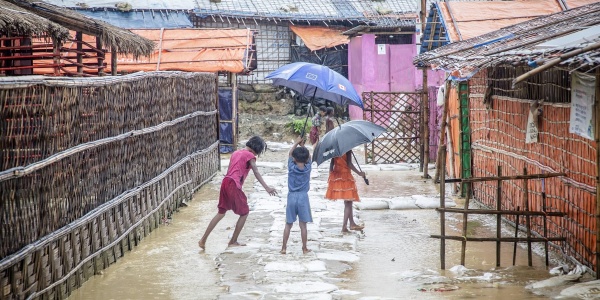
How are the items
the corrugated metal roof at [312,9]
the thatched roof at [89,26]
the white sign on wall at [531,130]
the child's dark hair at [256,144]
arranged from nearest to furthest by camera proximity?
the child's dark hair at [256,144] → the white sign on wall at [531,130] → the thatched roof at [89,26] → the corrugated metal roof at [312,9]

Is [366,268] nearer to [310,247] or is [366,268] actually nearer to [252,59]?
[310,247]

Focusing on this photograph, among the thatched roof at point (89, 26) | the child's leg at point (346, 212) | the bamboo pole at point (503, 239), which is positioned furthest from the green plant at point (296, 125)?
the bamboo pole at point (503, 239)

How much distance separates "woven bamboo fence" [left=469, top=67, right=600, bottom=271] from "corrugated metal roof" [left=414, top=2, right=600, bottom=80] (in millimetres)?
496

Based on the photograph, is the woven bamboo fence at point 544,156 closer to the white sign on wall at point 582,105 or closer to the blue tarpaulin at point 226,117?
the white sign on wall at point 582,105

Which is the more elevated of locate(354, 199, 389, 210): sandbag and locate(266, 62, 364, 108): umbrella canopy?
locate(266, 62, 364, 108): umbrella canopy

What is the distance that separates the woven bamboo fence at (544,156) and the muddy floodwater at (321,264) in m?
0.49

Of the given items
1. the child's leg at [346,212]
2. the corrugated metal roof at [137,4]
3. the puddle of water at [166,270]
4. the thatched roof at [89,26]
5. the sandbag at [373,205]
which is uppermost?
the corrugated metal roof at [137,4]

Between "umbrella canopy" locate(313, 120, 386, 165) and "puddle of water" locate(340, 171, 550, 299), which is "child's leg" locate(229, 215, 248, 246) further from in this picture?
"puddle of water" locate(340, 171, 550, 299)

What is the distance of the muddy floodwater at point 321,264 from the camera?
7.15 metres

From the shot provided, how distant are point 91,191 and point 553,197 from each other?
5.06 meters

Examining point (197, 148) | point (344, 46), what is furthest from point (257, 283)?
point (344, 46)

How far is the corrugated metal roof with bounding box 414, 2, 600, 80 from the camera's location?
6.40 metres

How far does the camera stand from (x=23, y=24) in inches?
444

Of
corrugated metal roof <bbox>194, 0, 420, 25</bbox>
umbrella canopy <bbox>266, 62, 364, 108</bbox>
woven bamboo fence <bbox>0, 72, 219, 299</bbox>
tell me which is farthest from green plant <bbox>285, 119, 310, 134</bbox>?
umbrella canopy <bbox>266, 62, 364, 108</bbox>
